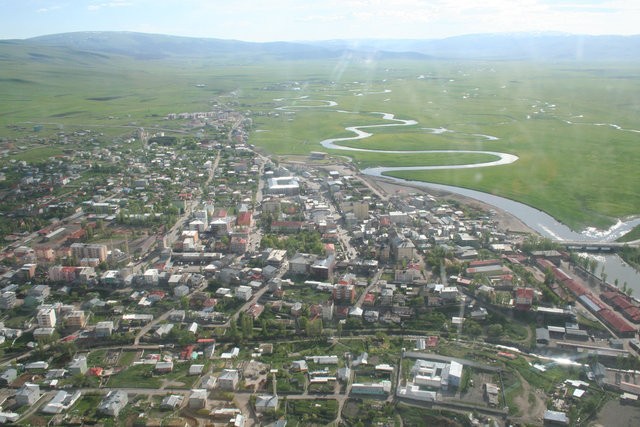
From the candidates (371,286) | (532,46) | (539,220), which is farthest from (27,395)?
(532,46)

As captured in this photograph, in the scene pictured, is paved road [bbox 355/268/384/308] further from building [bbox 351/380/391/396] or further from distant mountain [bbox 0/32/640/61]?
distant mountain [bbox 0/32/640/61]

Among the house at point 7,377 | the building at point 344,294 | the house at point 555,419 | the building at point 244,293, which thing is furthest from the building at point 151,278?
the house at point 555,419

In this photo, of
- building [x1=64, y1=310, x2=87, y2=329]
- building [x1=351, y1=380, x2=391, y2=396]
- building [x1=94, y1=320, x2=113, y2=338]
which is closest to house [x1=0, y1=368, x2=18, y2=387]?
building [x1=94, y1=320, x2=113, y2=338]

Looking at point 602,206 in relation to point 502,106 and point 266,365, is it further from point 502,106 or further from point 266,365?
point 502,106

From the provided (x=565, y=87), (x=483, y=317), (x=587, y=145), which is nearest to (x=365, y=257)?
(x=483, y=317)

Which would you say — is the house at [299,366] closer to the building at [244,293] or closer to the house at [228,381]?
the house at [228,381]
